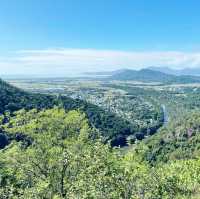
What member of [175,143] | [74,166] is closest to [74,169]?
[74,166]

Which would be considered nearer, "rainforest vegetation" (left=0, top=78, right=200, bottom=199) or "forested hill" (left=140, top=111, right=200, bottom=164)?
"rainforest vegetation" (left=0, top=78, right=200, bottom=199)

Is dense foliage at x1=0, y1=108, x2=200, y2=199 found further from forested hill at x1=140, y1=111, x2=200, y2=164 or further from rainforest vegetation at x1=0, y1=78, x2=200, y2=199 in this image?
forested hill at x1=140, y1=111, x2=200, y2=164

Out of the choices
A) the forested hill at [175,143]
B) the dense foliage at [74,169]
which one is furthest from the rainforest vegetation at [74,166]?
the forested hill at [175,143]

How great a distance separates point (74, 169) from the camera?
37312 millimetres

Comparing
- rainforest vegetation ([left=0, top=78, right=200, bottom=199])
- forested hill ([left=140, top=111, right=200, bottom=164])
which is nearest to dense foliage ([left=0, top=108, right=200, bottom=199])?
rainforest vegetation ([left=0, top=78, right=200, bottom=199])

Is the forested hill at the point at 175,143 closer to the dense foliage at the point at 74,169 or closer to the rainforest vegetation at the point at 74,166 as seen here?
the rainforest vegetation at the point at 74,166

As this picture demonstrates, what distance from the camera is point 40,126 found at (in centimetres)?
3969

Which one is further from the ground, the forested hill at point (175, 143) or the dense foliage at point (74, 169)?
the dense foliage at point (74, 169)

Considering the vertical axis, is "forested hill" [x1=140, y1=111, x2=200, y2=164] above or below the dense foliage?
below

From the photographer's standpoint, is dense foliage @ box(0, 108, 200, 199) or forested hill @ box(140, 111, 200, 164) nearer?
dense foliage @ box(0, 108, 200, 199)

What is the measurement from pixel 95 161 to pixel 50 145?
40.7ft

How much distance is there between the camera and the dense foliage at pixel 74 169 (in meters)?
26.1

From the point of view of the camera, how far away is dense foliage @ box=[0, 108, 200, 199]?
85.6 feet

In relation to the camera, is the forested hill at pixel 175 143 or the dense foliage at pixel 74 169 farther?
the forested hill at pixel 175 143
